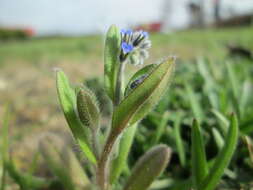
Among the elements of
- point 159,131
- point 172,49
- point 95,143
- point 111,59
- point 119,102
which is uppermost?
point 111,59

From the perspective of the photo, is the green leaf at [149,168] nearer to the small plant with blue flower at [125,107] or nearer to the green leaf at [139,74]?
the small plant with blue flower at [125,107]

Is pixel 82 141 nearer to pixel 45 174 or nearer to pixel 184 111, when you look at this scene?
pixel 45 174

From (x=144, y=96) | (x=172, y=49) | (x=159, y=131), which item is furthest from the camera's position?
(x=172, y=49)

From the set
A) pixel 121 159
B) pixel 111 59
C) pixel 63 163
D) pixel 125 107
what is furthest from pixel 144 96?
pixel 63 163

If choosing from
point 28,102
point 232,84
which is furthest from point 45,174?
point 28,102

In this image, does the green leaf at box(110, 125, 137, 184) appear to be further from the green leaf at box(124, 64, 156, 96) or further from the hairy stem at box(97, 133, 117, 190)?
the green leaf at box(124, 64, 156, 96)

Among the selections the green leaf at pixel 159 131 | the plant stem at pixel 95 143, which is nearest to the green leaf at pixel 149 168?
the plant stem at pixel 95 143

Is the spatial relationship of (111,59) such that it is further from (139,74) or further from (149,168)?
(149,168)
